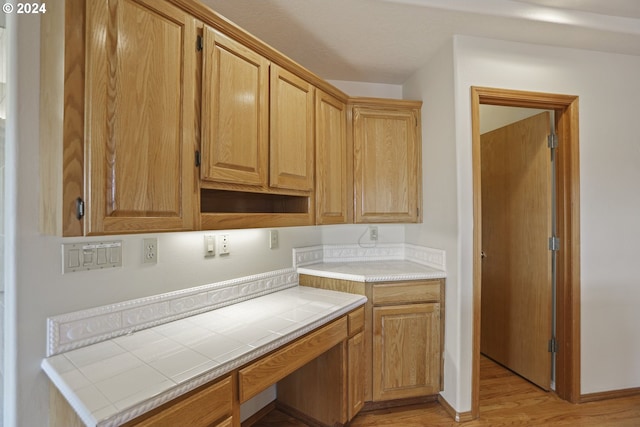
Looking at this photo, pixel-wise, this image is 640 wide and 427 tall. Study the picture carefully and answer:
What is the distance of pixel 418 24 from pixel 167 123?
1556 mm

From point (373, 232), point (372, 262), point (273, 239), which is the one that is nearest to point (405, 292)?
point (372, 262)

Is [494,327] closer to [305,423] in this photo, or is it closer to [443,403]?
[443,403]

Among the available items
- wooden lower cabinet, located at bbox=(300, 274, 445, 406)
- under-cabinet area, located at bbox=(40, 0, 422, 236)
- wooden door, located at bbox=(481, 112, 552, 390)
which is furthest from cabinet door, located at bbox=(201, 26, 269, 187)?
wooden door, located at bbox=(481, 112, 552, 390)

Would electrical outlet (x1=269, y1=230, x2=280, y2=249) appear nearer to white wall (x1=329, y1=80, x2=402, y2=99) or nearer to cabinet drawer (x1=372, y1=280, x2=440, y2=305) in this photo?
cabinet drawer (x1=372, y1=280, x2=440, y2=305)

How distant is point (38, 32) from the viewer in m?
1.05

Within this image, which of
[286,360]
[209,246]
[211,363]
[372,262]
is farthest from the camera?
[372,262]

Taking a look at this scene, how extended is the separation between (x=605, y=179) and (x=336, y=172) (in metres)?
1.89

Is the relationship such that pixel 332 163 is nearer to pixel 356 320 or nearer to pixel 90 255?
pixel 356 320

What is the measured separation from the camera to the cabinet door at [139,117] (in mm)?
918

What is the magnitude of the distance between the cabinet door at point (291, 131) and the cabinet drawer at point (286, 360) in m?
0.79

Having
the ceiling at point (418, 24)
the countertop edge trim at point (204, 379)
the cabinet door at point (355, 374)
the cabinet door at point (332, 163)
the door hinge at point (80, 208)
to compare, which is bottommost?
the cabinet door at point (355, 374)

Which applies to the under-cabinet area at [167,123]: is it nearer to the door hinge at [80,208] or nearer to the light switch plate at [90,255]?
the door hinge at [80,208]

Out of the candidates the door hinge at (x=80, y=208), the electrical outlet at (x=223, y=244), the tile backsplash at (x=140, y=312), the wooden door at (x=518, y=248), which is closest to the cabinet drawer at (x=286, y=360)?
the tile backsplash at (x=140, y=312)

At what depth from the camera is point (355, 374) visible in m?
1.75
